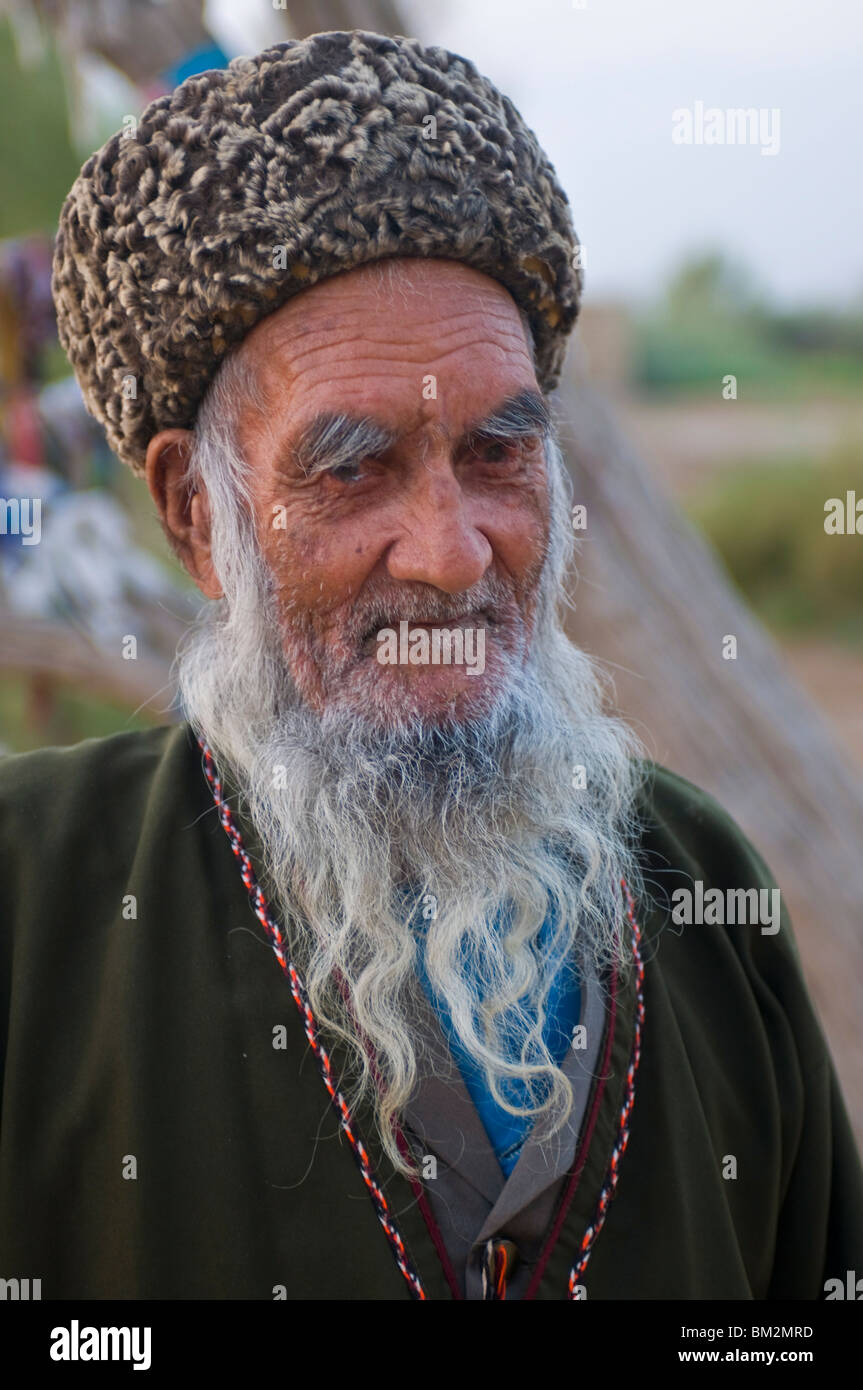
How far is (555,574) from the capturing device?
6.81 feet

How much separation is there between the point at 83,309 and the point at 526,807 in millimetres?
1093

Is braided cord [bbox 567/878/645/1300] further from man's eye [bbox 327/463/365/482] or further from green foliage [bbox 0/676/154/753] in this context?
green foliage [bbox 0/676/154/753]

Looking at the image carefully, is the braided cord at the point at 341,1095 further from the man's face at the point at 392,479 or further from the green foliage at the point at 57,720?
the green foliage at the point at 57,720

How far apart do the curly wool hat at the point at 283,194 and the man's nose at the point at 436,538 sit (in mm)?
351

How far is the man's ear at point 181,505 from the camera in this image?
6.51ft

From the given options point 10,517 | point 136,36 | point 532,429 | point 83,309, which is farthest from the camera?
point 10,517

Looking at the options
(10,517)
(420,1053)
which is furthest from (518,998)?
(10,517)

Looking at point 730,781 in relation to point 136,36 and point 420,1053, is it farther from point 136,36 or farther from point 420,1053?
point 136,36

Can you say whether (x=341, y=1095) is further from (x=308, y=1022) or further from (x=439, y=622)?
(x=439, y=622)

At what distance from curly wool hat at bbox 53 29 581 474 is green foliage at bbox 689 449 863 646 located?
1452cm

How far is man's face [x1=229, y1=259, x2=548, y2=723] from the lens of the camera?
173 centimetres

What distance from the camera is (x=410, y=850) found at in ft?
6.04

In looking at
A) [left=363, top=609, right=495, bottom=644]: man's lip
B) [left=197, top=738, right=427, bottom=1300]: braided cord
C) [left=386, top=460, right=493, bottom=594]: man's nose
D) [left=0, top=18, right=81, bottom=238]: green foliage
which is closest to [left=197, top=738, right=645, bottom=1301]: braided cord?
[left=197, top=738, right=427, bottom=1300]: braided cord

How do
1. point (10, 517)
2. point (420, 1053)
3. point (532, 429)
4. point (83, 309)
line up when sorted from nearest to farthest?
point (420, 1053), point (532, 429), point (83, 309), point (10, 517)
